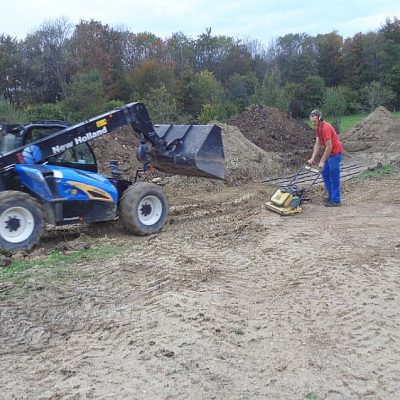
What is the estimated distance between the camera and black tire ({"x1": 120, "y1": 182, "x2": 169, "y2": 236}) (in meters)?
8.33

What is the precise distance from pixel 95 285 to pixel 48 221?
73.2 inches

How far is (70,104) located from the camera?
80.0 feet

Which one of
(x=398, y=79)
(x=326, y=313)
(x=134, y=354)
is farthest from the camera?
(x=398, y=79)

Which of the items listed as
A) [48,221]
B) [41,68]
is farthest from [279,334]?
[41,68]

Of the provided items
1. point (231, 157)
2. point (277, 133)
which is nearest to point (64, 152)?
point (231, 157)

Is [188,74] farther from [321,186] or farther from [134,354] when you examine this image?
[134,354]

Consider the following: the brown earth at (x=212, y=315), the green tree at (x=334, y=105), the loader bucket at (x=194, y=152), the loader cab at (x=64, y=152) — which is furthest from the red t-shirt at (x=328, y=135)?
the green tree at (x=334, y=105)

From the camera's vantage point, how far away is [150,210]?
8727 mm

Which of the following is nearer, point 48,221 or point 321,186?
point 48,221

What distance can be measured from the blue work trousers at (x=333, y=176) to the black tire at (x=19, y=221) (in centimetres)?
557

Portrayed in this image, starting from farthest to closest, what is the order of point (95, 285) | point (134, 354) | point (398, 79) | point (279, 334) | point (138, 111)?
1. point (398, 79)
2. point (138, 111)
3. point (95, 285)
4. point (279, 334)
5. point (134, 354)

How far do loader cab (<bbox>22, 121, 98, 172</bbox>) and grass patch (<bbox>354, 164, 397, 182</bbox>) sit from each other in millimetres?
7538

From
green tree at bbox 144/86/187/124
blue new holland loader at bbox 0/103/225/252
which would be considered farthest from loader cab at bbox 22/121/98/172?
green tree at bbox 144/86/187/124

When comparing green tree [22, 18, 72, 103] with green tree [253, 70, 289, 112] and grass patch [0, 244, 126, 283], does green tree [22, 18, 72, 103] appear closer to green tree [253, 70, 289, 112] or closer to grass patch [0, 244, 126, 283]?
green tree [253, 70, 289, 112]
